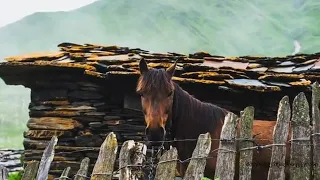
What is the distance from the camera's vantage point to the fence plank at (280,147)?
4363mm

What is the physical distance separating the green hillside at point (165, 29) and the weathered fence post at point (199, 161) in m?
63.3

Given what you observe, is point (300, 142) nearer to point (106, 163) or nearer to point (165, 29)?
point (106, 163)

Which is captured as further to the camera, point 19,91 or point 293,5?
point 293,5

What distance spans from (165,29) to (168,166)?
93.2 m

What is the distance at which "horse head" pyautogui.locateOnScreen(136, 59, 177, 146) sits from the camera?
5.53 meters

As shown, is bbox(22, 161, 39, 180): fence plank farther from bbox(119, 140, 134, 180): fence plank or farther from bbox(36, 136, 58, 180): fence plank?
bbox(119, 140, 134, 180): fence plank

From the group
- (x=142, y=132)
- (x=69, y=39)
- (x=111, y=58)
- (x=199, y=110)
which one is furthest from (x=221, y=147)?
(x=69, y=39)

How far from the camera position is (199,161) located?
411cm

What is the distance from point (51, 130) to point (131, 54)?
1985 mm

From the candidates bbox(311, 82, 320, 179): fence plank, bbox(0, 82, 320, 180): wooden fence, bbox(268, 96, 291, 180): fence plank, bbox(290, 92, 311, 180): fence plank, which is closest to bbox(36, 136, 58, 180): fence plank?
bbox(0, 82, 320, 180): wooden fence

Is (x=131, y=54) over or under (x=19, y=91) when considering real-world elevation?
under

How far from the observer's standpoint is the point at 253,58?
33.0 feet

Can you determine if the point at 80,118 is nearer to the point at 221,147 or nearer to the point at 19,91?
the point at 221,147

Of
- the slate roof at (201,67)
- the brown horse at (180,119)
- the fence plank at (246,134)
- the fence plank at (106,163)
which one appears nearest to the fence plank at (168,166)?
the fence plank at (106,163)
